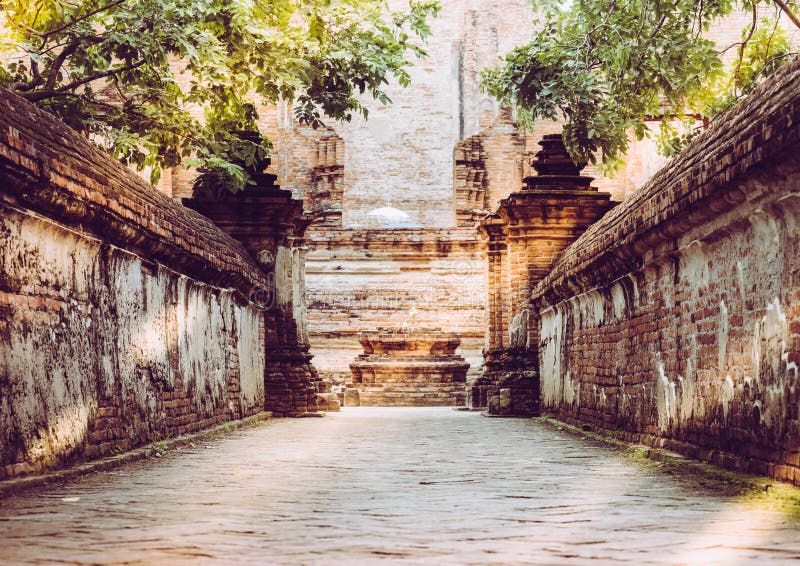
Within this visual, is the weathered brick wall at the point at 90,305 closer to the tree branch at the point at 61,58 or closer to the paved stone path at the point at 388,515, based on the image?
the paved stone path at the point at 388,515

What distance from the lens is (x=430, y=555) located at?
3332 millimetres

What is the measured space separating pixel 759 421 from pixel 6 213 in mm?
3932

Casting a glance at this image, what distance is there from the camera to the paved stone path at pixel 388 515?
11.0 feet

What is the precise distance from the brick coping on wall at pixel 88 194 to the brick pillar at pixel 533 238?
4700mm

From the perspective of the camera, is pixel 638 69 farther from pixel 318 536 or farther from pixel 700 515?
pixel 318 536

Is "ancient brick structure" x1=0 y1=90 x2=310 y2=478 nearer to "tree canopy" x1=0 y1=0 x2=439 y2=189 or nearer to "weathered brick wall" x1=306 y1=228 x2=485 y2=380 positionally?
"tree canopy" x1=0 y1=0 x2=439 y2=189

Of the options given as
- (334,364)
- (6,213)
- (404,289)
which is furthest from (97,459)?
(404,289)

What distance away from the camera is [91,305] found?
259 inches

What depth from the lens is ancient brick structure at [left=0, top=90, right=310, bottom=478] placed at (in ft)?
17.5

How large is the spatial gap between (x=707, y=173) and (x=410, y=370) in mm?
14348

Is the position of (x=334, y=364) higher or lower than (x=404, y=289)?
lower

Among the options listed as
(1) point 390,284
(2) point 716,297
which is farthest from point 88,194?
(1) point 390,284

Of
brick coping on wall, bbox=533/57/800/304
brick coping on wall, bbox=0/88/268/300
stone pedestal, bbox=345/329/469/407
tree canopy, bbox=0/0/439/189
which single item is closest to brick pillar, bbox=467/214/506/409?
tree canopy, bbox=0/0/439/189

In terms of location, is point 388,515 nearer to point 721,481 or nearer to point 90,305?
point 721,481
